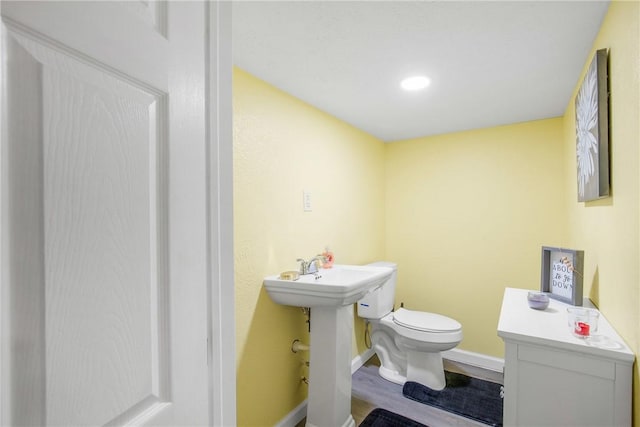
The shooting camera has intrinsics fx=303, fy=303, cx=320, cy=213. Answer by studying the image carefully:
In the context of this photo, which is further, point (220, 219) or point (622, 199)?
point (622, 199)

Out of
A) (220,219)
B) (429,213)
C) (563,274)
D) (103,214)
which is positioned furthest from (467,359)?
(103,214)

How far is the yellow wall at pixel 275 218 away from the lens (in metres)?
1.65

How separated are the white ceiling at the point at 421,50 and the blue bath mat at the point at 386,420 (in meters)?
2.12

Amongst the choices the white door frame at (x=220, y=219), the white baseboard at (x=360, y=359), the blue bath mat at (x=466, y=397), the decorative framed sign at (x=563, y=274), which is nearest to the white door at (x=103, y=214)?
the white door frame at (x=220, y=219)

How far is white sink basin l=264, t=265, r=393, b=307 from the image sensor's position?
160cm

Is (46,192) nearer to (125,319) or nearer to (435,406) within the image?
(125,319)

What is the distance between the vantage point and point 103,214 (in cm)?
52

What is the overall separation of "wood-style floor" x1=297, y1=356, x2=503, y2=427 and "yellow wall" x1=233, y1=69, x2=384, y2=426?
0.43 meters

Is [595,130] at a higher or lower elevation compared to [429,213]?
higher

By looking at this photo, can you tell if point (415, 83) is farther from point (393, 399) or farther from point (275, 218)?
point (393, 399)

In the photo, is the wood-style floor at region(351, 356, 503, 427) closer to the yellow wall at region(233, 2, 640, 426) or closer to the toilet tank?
the yellow wall at region(233, 2, 640, 426)

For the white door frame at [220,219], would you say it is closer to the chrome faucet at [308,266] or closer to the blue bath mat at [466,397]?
the chrome faucet at [308,266]

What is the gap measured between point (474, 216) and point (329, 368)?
189 cm

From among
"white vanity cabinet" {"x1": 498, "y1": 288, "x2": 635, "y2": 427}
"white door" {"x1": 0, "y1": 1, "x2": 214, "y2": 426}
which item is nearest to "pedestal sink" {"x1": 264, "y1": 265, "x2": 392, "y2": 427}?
"white vanity cabinet" {"x1": 498, "y1": 288, "x2": 635, "y2": 427}
